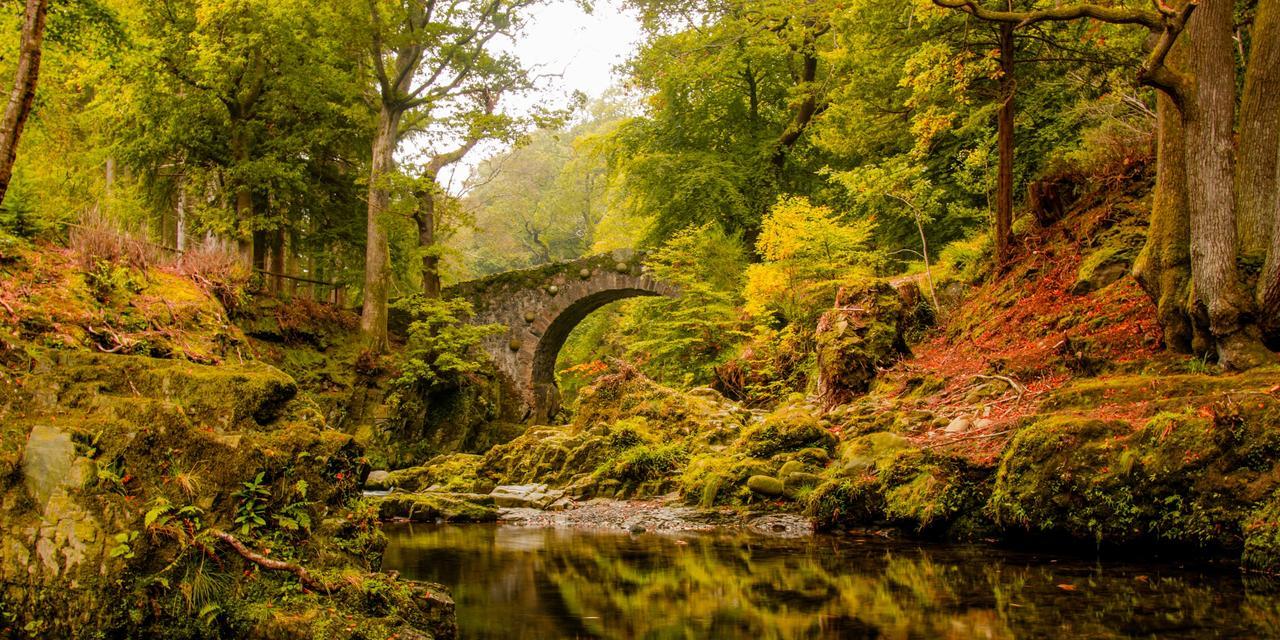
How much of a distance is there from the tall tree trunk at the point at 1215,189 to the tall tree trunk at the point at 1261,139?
313 millimetres

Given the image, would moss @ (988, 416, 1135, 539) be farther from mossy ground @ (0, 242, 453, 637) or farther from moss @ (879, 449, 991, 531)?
mossy ground @ (0, 242, 453, 637)

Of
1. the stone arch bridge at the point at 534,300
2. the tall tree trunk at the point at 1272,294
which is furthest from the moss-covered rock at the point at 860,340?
the stone arch bridge at the point at 534,300

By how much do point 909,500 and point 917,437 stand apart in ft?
3.34

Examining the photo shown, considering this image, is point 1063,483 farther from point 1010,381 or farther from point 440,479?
point 440,479

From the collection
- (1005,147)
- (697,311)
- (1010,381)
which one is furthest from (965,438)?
(697,311)

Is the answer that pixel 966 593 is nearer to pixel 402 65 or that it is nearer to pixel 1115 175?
pixel 1115 175

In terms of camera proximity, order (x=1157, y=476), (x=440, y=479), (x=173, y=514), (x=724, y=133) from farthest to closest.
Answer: (x=724, y=133) → (x=440, y=479) → (x=1157, y=476) → (x=173, y=514)

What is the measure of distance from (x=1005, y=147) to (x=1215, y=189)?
4.08 m

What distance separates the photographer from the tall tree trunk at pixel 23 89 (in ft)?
15.0

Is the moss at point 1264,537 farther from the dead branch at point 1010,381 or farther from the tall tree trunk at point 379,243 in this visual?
the tall tree trunk at point 379,243

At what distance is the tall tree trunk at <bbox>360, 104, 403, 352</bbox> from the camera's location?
15.8 m

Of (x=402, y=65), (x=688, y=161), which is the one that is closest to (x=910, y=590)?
(x=402, y=65)

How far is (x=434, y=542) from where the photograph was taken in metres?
6.96

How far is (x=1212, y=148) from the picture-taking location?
18.2ft
